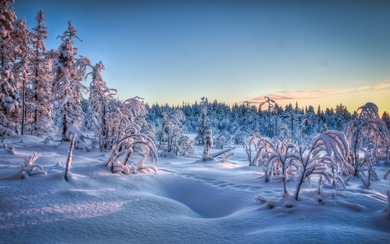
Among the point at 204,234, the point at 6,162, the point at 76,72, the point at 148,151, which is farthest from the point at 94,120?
the point at 204,234

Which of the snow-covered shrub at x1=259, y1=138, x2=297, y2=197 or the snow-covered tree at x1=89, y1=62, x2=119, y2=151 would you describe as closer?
the snow-covered shrub at x1=259, y1=138, x2=297, y2=197

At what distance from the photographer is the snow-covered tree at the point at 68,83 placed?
45.3ft

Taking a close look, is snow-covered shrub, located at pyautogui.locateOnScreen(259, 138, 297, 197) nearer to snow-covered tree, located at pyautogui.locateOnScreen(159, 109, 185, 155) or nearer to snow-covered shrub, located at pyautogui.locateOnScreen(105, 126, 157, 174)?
snow-covered shrub, located at pyautogui.locateOnScreen(105, 126, 157, 174)

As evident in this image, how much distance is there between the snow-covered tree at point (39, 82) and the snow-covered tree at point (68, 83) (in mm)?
5254

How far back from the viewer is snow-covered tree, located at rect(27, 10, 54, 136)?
18641 mm

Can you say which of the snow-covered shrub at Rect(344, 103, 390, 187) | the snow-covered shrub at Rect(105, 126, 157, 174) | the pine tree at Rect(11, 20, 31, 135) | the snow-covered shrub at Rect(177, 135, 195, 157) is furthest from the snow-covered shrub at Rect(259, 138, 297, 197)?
the pine tree at Rect(11, 20, 31, 135)

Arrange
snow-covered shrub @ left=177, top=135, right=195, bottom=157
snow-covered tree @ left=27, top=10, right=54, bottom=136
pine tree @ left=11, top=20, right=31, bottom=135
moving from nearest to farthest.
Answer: pine tree @ left=11, top=20, right=31, bottom=135 < snow-covered tree @ left=27, top=10, right=54, bottom=136 < snow-covered shrub @ left=177, top=135, right=195, bottom=157

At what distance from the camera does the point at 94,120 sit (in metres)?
14.4

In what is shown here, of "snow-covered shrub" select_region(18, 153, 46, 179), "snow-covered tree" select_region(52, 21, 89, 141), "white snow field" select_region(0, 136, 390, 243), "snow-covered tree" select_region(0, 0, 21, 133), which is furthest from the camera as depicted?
"snow-covered tree" select_region(0, 0, 21, 133)

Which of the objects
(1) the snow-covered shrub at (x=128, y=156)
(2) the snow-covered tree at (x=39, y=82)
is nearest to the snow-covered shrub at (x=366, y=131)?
(1) the snow-covered shrub at (x=128, y=156)

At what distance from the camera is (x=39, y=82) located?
1961 cm

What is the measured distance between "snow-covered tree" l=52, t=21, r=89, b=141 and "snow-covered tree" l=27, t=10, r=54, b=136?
207 inches

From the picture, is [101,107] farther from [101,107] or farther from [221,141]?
[221,141]

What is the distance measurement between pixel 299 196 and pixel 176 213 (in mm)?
2540
